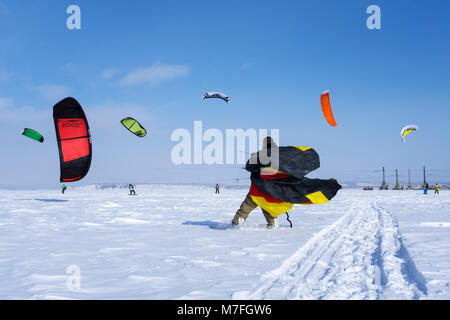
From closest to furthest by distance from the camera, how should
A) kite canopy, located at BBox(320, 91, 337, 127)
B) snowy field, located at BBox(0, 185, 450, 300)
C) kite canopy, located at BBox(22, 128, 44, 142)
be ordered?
snowy field, located at BBox(0, 185, 450, 300)
kite canopy, located at BBox(320, 91, 337, 127)
kite canopy, located at BBox(22, 128, 44, 142)

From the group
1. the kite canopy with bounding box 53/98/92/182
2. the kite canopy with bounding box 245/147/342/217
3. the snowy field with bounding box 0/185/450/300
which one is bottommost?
the snowy field with bounding box 0/185/450/300

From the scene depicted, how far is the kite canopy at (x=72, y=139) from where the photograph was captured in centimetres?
1255

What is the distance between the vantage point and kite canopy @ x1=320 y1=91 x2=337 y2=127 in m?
11.0

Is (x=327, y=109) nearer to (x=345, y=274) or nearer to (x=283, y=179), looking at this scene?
(x=283, y=179)

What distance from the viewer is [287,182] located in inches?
309

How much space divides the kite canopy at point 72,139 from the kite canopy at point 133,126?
3.13 meters

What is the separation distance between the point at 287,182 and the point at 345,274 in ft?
12.9

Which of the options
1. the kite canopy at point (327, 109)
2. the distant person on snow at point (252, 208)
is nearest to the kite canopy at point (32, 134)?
the distant person on snow at point (252, 208)

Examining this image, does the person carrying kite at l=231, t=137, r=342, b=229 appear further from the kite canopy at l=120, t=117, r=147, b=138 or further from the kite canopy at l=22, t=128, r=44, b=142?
the kite canopy at l=22, t=128, r=44, b=142

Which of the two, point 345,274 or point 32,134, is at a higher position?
point 32,134

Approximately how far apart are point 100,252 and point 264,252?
7.69 ft

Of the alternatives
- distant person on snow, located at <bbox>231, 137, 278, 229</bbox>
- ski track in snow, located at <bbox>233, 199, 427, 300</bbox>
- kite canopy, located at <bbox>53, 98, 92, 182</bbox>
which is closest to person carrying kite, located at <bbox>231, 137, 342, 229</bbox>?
distant person on snow, located at <bbox>231, 137, 278, 229</bbox>

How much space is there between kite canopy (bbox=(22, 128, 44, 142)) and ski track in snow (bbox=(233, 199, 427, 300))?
13.2 meters

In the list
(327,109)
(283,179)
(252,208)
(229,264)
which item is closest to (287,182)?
(283,179)
